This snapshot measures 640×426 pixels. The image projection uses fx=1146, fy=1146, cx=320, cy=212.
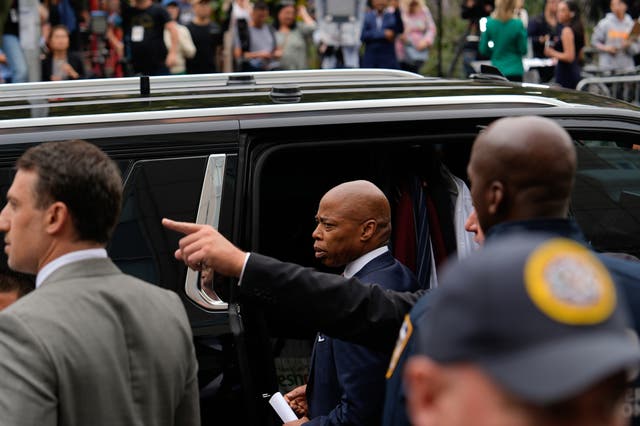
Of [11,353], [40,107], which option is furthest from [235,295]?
[11,353]

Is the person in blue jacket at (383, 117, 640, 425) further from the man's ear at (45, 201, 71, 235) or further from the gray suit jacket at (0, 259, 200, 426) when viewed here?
the man's ear at (45, 201, 71, 235)

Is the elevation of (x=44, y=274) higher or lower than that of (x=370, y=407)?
higher

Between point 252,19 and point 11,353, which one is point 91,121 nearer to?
point 11,353

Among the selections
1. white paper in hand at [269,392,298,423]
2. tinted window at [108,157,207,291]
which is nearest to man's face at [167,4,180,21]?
tinted window at [108,157,207,291]

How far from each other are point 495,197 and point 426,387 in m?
0.96

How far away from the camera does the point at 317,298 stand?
8.96ft

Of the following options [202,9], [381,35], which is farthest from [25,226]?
[381,35]

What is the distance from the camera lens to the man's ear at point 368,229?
137 inches

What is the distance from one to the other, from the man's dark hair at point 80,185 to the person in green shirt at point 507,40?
30.1ft

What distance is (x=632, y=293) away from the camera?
7.25ft

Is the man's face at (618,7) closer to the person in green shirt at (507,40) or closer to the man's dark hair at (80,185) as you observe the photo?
the person in green shirt at (507,40)

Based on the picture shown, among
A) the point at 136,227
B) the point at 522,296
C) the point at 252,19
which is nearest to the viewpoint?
the point at 522,296

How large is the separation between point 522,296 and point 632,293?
3.59 ft

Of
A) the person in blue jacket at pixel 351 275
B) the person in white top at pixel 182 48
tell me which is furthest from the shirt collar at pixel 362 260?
the person in white top at pixel 182 48
